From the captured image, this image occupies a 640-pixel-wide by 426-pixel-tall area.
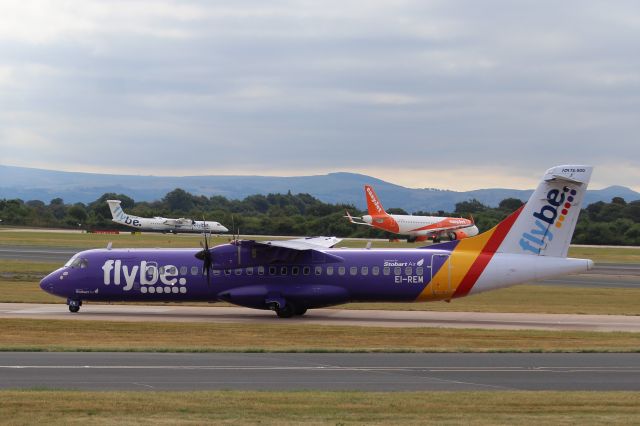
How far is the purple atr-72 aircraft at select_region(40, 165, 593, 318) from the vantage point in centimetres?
3475

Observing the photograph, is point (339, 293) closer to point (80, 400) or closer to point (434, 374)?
point (434, 374)

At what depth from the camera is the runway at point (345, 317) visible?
114 feet

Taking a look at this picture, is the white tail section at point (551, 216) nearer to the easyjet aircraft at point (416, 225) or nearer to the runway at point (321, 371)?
the runway at point (321, 371)

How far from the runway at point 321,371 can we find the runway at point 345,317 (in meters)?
9.44

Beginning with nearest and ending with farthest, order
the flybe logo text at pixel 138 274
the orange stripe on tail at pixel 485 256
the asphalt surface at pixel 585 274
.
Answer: the orange stripe on tail at pixel 485 256
the flybe logo text at pixel 138 274
the asphalt surface at pixel 585 274

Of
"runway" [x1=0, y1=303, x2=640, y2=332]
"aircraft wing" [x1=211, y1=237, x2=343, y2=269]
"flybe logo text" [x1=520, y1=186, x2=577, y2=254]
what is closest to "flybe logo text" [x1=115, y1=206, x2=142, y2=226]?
"runway" [x1=0, y1=303, x2=640, y2=332]

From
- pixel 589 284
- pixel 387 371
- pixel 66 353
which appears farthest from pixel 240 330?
pixel 589 284

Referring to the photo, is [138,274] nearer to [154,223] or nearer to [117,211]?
[154,223]

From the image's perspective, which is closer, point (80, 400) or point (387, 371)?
point (80, 400)

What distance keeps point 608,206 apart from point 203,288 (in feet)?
391

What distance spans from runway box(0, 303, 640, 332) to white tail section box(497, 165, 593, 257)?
2.95 m

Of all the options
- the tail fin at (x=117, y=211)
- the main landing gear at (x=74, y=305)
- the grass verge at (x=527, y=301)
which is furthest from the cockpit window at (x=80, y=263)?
the tail fin at (x=117, y=211)

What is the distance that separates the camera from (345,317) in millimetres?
37719

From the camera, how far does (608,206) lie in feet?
477
